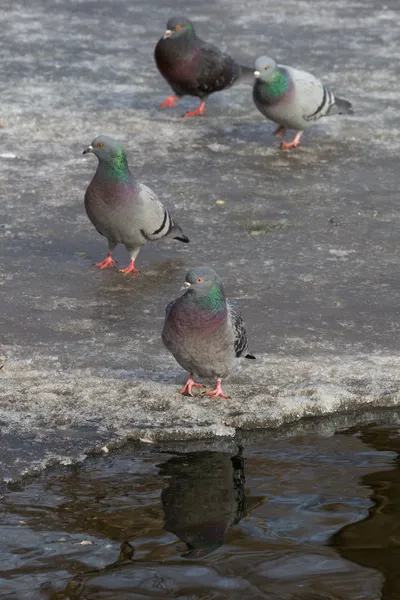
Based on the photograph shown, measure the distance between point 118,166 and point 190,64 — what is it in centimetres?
352

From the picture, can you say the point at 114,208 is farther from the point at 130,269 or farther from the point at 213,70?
the point at 213,70

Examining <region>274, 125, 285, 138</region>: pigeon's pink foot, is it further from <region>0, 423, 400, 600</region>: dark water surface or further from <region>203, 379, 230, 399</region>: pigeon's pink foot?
<region>0, 423, 400, 600</region>: dark water surface

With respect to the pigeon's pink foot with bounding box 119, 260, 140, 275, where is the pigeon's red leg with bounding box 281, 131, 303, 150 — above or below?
above

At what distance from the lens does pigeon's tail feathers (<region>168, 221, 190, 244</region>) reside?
7.66 m

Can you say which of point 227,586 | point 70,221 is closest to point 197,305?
point 227,586

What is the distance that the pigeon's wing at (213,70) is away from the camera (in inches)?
421

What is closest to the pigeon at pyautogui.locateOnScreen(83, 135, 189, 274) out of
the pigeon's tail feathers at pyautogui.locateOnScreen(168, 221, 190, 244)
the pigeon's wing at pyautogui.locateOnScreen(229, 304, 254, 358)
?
the pigeon's tail feathers at pyautogui.locateOnScreen(168, 221, 190, 244)

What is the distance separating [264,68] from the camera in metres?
9.63

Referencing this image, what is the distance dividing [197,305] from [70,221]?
9.60 ft

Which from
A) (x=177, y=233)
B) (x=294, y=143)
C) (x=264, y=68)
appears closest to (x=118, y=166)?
(x=177, y=233)

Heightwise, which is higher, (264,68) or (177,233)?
(264,68)

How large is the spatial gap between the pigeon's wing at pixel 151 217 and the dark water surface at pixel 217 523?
219 cm

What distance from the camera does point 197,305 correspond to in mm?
5645

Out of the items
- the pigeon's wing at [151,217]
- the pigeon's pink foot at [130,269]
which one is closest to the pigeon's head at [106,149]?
the pigeon's wing at [151,217]
